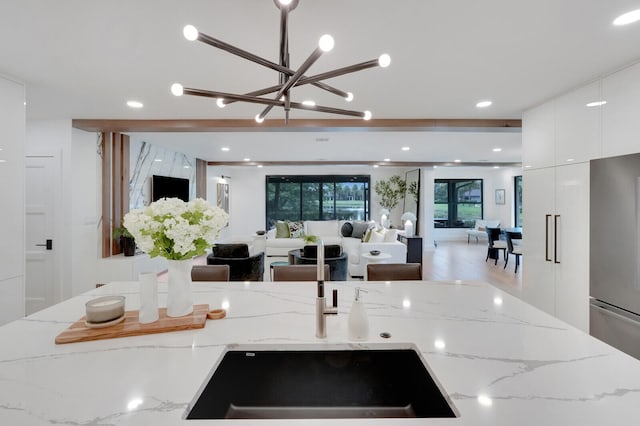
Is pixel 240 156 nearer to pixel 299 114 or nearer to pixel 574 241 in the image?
pixel 299 114

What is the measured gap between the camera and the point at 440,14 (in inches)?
66.0

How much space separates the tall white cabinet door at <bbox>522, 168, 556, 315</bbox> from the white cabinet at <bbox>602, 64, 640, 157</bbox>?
0.63 meters

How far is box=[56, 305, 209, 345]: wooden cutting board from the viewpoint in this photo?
1.17 m

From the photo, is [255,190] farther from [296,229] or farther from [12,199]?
[12,199]

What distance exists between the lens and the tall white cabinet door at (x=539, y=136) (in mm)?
2996

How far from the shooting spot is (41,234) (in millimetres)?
3787

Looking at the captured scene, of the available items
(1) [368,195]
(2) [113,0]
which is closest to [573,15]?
(2) [113,0]

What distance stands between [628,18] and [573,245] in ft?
6.04

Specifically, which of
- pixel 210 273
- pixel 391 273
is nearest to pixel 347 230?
pixel 391 273

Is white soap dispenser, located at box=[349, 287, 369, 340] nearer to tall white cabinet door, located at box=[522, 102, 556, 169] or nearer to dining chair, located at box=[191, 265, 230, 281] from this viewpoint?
dining chair, located at box=[191, 265, 230, 281]

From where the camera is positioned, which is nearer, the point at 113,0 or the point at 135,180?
the point at 113,0

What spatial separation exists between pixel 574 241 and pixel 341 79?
2.58m

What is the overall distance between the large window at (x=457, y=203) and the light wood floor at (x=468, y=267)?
64.6 inches

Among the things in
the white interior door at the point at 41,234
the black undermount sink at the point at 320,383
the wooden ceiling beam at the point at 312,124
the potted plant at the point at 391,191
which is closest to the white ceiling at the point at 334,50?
the wooden ceiling beam at the point at 312,124
